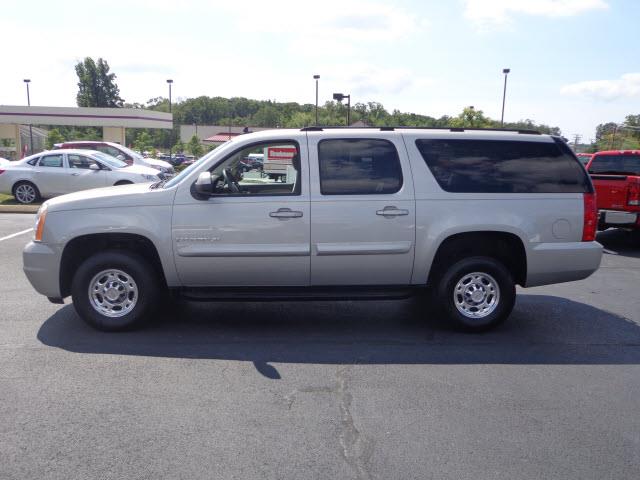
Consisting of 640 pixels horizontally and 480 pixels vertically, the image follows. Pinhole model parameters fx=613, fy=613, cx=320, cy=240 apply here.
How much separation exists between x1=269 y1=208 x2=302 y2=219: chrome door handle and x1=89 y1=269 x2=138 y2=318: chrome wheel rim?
1.53m

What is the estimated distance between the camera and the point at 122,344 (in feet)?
18.6

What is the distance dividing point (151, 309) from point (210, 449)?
2.55m

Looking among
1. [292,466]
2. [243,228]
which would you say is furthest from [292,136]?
[292,466]

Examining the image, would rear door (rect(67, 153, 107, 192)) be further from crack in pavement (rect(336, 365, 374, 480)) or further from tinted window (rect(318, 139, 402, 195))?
crack in pavement (rect(336, 365, 374, 480))

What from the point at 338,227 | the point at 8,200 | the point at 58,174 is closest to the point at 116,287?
the point at 338,227

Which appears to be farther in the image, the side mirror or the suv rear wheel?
the suv rear wheel

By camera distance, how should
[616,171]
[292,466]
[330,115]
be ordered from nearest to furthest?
1. [292,466]
2. [616,171]
3. [330,115]

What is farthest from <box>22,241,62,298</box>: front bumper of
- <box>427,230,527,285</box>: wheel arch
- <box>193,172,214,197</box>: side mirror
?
<box>427,230,527,285</box>: wheel arch

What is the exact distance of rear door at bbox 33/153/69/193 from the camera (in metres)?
16.3

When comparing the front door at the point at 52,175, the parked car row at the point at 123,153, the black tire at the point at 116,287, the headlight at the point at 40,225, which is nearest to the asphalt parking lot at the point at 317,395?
the black tire at the point at 116,287

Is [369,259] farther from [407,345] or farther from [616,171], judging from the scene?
[616,171]

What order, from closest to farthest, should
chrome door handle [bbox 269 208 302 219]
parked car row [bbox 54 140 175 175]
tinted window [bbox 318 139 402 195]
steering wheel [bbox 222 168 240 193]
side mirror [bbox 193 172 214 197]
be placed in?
side mirror [bbox 193 172 214 197] → chrome door handle [bbox 269 208 302 219] → tinted window [bbox 318 139 402 195] → steering wheel [bbox 222 168 240 193] → parked car row [bbox 54 140 175 175]

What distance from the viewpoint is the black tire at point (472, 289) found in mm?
6055

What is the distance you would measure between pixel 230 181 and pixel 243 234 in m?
0.60
